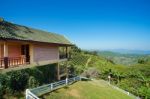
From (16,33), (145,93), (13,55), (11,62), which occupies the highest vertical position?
(16,33)

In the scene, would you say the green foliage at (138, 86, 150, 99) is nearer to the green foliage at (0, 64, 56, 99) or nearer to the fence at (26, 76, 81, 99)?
the fence at (26, 76, 81, 99)

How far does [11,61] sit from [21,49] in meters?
3.77

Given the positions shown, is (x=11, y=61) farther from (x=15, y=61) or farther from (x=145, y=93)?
(x=145, y=93)

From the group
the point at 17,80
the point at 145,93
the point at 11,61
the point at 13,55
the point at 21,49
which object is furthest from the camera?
the point at 145,93

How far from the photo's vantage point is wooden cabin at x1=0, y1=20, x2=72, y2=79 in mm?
15375

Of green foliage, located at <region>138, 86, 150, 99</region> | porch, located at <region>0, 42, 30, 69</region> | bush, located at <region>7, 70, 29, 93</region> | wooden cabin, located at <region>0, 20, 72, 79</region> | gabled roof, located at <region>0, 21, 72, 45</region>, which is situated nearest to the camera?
porch, located at <region>0, 42, 30, 69</region>

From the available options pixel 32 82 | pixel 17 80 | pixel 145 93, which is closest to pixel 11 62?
pixel 17 80

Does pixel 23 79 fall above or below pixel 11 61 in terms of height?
below

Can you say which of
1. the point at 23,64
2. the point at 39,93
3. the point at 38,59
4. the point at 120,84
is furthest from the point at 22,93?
the point at 120,84

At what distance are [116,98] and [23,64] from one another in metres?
13.2

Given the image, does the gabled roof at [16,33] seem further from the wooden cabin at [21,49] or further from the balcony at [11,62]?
the balcony at [11,62]

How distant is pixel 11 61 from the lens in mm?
16312

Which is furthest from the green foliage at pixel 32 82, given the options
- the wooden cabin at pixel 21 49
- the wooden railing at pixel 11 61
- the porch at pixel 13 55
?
the wooden railing at pixel 11 61

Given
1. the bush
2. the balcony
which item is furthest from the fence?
the balcony
